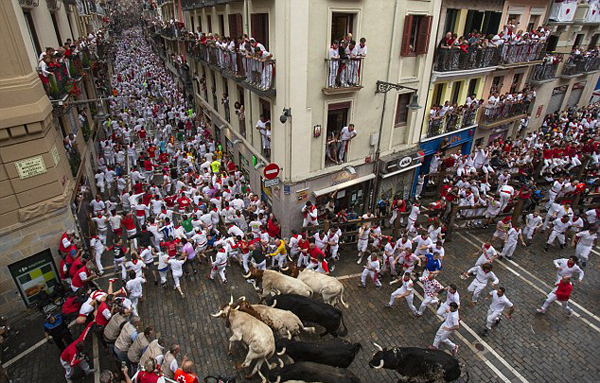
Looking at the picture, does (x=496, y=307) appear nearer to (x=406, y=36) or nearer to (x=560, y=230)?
(x=560, y=230)

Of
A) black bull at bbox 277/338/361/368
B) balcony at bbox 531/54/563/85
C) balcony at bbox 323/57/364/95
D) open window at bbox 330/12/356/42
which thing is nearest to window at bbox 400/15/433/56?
balcony at bbox 323/57/364/95

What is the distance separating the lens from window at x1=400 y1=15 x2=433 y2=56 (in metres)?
13.2

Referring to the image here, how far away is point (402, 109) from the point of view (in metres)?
15.6

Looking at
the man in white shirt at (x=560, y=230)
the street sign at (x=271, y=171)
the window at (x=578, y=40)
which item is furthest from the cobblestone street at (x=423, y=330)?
the window at (x=578, y=40)

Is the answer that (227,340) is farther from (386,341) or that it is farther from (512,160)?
(512,160)

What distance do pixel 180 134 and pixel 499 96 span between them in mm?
20978

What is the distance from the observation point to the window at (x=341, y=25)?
39.4 feet

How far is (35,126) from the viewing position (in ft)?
31.1

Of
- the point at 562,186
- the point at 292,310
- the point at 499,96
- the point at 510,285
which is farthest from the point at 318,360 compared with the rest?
the point at 499,96

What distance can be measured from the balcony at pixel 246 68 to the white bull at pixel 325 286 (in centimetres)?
681

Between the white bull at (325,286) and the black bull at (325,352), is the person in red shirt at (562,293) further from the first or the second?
the black bull at (325,352)

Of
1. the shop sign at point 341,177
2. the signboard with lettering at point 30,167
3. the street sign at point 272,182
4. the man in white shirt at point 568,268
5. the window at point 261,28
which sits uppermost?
the window at point 261,28

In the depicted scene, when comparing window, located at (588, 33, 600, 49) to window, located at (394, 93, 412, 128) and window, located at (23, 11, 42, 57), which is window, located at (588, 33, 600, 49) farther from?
window, located at (23, 11, 42, 57)

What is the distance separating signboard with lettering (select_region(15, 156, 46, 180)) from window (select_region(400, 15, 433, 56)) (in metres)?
13.4
